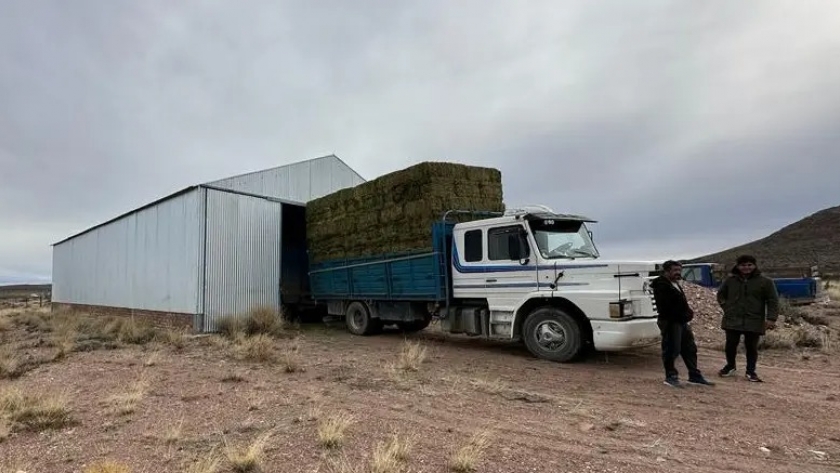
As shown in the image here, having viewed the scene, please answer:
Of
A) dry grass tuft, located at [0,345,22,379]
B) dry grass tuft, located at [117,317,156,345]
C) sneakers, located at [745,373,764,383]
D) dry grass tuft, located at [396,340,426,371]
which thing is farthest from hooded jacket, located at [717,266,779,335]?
dry grass tuft, located at [117,317,156,345]

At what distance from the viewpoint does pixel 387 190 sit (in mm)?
12773

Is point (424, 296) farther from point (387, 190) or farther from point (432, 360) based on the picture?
point (387, 190)

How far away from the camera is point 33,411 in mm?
5895

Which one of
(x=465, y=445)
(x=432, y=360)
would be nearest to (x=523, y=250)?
(x=432, y=360)

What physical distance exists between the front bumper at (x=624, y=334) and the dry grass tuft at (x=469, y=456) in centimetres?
431

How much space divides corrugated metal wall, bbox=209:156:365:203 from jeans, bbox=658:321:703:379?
14.6 meters

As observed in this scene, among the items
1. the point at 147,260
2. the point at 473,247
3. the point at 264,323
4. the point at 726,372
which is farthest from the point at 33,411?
the point at 147,260

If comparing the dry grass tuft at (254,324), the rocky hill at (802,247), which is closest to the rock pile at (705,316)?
the dry grass tuft at (254,324)

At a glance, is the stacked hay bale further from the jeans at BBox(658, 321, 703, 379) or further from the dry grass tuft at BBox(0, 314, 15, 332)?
the dry grass tuft at BBox(0, 314, 15, 332)

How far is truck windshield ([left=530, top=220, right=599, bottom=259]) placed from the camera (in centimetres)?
943

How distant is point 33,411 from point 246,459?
340cm

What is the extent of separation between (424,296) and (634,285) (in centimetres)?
455

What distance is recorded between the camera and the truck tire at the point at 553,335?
28.8 ft

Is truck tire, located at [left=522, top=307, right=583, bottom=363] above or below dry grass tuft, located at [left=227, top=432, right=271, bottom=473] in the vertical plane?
above
